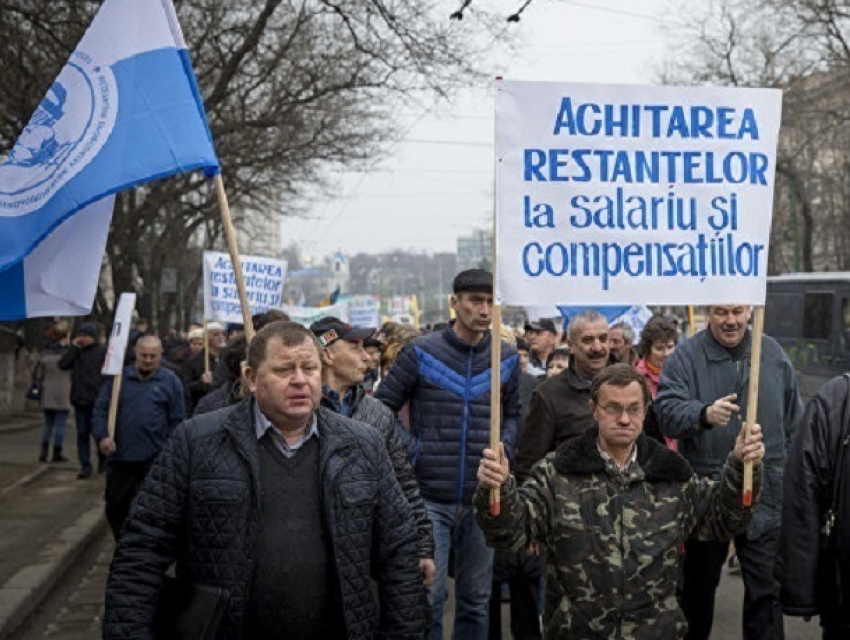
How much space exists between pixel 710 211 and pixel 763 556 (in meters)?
2.15

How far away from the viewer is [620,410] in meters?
4.63

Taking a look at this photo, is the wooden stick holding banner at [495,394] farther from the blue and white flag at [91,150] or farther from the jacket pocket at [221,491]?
the blue and white flag at [91,150]

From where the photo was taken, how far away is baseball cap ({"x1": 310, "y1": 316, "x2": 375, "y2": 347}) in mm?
5703

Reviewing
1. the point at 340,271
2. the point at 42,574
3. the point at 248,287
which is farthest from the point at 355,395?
the point at 340,271

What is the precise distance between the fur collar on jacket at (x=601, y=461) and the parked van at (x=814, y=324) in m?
16.2

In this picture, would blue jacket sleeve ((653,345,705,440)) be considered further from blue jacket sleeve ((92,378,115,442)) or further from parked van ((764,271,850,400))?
parked van ((764,271,850,400))

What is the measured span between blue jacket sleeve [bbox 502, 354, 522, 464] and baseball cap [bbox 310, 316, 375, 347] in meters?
0.91

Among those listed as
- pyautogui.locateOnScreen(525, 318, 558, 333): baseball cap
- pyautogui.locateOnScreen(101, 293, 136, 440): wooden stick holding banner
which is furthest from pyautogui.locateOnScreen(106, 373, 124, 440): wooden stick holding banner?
pyautogui.locateOnScreen(525, 318, 558, 333): baseball cap

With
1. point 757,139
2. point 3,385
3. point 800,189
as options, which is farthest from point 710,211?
point 800,189

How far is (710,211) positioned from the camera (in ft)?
15.3

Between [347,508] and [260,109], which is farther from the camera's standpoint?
[260,109]

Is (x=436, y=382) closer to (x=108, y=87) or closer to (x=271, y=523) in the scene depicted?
(x=108, y=87)

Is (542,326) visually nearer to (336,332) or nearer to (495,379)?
(336,332)

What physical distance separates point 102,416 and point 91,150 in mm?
4243
